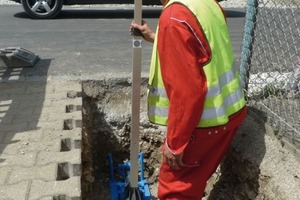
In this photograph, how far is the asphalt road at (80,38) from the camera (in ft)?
18.4

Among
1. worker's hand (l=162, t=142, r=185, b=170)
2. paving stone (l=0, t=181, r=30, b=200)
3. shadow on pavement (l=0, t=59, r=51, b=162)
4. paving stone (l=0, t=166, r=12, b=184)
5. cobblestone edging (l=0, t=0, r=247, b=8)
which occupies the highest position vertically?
worker's hand (l=162, t=142, r=185, b=170)

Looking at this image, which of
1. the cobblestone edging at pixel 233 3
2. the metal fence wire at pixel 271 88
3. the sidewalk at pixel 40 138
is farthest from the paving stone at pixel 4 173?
the cobblestone edging at pixel 233 3

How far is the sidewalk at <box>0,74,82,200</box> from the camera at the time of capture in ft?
9.06

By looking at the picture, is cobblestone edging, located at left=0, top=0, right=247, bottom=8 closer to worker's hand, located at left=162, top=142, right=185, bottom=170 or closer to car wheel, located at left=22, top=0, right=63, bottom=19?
car wheel, located at left=22, top=0, right=63, bottom=19

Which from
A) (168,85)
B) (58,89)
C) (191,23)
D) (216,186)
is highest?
(191,23)

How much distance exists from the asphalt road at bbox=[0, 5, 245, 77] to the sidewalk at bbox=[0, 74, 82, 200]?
1.90ft

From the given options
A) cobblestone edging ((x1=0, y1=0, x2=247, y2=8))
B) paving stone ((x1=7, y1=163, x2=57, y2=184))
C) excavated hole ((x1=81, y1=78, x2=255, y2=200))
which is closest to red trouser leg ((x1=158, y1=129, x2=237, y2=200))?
paving stone ((x1=7, y1=163, x2=57, y2=184))

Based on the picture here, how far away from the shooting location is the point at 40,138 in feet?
11.5

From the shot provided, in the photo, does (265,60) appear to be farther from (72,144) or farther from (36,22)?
(36,22)

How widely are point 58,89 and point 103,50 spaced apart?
2.15 meters

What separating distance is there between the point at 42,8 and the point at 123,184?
709 cm

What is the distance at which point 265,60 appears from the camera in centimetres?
536

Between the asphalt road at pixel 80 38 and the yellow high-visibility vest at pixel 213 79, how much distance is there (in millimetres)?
2270

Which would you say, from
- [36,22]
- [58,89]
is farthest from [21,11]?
[58,89]
